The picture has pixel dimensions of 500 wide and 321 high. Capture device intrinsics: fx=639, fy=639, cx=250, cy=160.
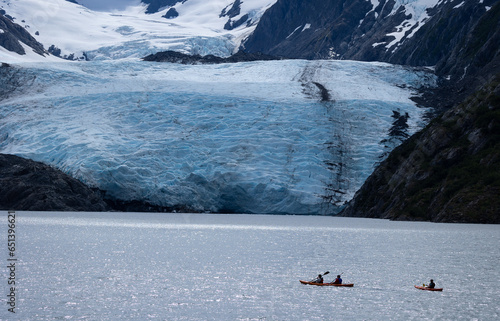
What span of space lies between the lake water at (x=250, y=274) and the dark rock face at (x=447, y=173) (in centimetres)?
249

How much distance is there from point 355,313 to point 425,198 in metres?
36.0

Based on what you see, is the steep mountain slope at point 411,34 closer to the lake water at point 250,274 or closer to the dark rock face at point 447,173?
the dark rock face at point 447,173

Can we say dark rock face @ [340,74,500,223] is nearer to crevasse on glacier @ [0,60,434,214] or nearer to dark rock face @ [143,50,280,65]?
crevasse on glacier @ [0,60,434,214]

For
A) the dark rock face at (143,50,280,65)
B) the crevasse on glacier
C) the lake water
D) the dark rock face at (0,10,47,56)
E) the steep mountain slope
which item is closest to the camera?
the lake water

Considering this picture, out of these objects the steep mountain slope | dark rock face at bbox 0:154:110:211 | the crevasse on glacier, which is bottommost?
dark rock face at bbox 0:154:110:211

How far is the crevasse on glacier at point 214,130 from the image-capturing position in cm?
6197

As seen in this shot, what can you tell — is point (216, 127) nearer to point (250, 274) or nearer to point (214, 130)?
point (214, 130)

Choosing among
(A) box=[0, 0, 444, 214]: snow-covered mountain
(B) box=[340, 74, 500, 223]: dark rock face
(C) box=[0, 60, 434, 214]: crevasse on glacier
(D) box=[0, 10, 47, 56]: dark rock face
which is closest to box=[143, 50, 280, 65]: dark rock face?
(A) box=[0, 0, 444, 214]: snow-covered mountain

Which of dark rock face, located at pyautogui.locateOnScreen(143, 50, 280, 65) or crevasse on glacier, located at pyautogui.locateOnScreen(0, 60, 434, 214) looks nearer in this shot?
crevasse on glacier, located at pyautogui.locateOnScreen(0, 60, 434, 214)

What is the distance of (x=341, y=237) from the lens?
47.1 meters

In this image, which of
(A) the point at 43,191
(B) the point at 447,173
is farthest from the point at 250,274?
(A) the point at 43,191

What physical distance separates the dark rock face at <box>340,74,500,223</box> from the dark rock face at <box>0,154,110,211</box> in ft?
82.7

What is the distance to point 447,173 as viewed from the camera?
5534cm

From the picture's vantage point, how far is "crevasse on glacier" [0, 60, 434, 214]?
62.0 meters
